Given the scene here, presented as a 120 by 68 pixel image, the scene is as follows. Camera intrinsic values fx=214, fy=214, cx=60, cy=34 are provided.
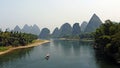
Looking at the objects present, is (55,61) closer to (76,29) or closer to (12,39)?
(12,39)

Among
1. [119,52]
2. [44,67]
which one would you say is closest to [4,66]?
[44,67]

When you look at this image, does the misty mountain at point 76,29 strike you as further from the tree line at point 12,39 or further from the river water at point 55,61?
the river water at point 55,61

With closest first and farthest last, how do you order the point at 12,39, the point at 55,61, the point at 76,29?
the point at 55,61, the point at 12,39, the point at 76,29

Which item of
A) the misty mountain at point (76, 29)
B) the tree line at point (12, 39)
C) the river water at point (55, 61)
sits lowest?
the river water at point (55, 61)

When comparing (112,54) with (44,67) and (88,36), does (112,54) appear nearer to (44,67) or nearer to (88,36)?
(44,67)

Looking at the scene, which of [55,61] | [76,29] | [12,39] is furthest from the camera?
[76,29]

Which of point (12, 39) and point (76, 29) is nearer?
point (12, 39)

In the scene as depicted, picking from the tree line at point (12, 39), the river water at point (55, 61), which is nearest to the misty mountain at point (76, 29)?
the tree line at point (12, 39)

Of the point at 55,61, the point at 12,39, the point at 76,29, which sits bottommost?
the point at 55,61

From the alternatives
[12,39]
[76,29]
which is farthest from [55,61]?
[76,29]

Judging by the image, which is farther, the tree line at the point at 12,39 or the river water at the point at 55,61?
the tree line at the point at 12,39

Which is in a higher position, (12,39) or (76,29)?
(76,29)

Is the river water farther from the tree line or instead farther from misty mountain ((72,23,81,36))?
misty mountain ((72,23,81,36))

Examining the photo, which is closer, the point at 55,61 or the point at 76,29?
the point at 55,61
